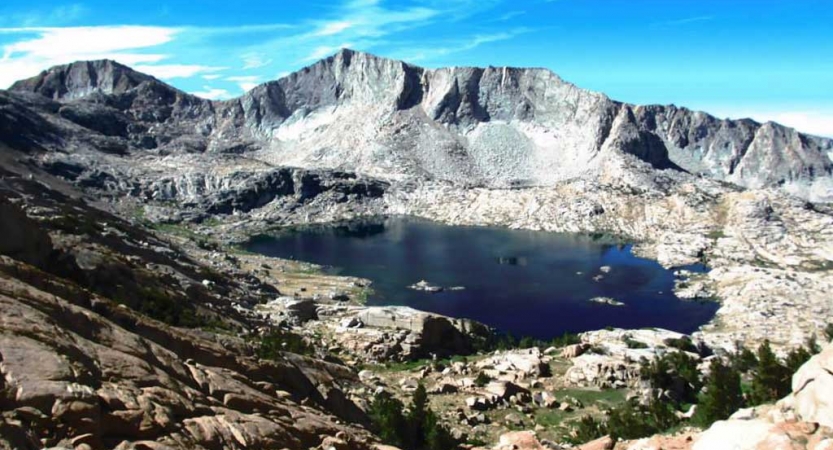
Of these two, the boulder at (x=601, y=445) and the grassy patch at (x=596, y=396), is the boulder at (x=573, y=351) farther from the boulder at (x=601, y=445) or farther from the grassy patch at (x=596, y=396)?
the boulder at (x=601, y=445)

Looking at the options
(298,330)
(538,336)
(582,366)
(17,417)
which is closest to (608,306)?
(538,336)

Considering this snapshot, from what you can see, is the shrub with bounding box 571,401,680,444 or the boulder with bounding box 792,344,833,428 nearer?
the boulder with bounding box 792,344,833,428

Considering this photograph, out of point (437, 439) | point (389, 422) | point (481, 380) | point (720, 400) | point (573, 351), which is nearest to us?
point (437, 439)

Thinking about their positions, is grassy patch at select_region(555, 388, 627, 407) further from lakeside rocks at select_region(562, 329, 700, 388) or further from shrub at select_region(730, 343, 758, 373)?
shrub at select_region(730, 343, 758, 373)

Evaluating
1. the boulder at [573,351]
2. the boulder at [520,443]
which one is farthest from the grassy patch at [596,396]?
the boulder at [520,443]

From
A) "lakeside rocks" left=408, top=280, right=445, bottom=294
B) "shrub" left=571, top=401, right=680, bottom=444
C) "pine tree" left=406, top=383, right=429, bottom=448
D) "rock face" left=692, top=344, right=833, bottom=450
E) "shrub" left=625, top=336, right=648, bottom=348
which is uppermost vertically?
"rock face" left=692, top=344, right=833, bottom=450

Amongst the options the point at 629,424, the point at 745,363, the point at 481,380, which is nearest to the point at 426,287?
the point at 745,363

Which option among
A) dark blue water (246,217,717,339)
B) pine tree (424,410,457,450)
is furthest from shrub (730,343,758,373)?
dark blue water (246,217,717,339)

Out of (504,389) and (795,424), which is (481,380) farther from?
(795,424)

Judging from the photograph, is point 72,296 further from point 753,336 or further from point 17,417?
point 753,336

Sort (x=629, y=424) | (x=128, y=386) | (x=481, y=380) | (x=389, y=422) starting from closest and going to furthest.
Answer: (x=128, y=386) → (x=389, y=422) → (x=629, y=424) → (x=481, y=380)
